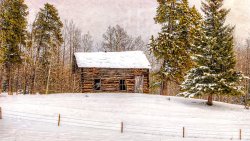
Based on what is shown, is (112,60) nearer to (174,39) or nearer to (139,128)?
(174,39)

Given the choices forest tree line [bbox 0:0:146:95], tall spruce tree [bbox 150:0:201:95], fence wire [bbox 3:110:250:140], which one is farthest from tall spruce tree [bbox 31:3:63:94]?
fence wire [bbox 3:110:250:140]

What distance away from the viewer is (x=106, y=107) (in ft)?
97.0

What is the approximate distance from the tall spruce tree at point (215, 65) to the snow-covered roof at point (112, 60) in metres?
8.54

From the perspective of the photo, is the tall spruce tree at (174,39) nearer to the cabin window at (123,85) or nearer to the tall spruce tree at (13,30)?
the cabin window at (123,85)

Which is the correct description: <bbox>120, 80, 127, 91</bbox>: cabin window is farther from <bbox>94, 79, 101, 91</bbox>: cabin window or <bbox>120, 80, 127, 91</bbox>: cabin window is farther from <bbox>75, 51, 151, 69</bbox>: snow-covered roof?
<bbox>94, 79, 101, 91</bbox>: cabin window

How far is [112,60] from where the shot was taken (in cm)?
4144

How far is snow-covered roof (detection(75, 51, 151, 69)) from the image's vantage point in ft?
131

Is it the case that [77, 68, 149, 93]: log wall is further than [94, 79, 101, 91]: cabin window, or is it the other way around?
[94, 79, 101, 91]: cabin window

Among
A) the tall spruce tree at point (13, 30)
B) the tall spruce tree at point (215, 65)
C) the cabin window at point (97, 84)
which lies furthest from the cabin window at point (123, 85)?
the tall spruce tree at point (13, 30)

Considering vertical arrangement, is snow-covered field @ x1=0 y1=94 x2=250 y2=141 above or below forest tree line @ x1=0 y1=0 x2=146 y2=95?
below

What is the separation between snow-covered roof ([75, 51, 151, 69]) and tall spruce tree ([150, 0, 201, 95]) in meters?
3.47

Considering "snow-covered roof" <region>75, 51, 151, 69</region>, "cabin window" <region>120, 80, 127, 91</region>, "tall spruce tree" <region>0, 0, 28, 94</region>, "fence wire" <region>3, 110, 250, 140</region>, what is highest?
"tall spruce tree" <region>0, 0, 28, 94</region>

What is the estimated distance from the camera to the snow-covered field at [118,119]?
1964cm

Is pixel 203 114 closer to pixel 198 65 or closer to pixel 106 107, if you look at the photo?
pixel 198 65
